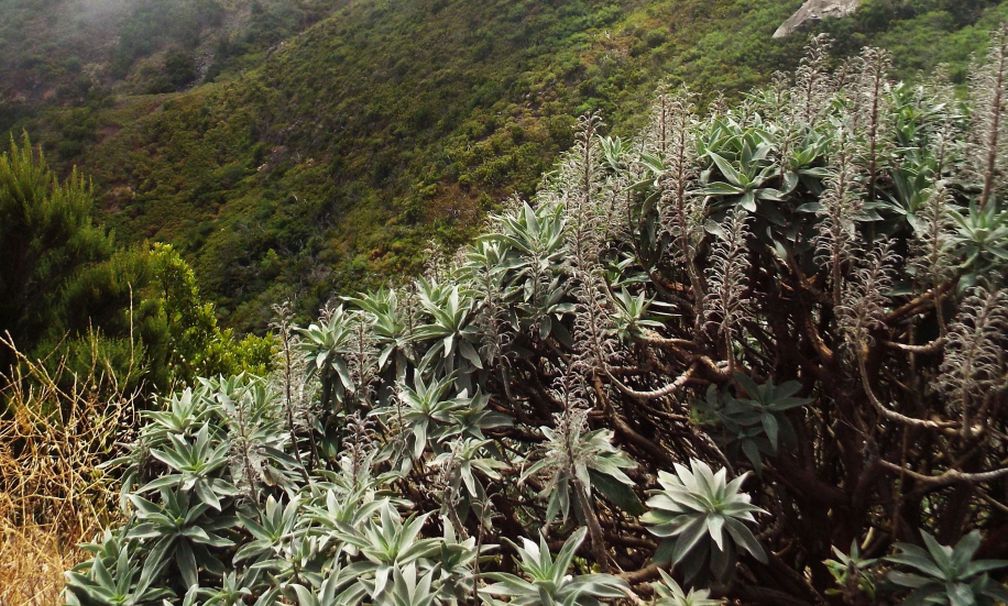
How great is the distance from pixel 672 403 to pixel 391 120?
80.7 ft

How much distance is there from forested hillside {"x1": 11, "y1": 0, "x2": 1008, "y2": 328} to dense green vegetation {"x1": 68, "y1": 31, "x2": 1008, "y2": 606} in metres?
13.2

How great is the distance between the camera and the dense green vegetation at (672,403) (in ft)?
3.96

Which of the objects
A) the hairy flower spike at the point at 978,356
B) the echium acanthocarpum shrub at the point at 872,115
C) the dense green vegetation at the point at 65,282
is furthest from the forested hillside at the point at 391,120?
the hairy flower spike at the point at 978,356

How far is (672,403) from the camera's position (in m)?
1.71

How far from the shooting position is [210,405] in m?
1.86

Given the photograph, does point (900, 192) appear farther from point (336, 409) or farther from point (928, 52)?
point (928, 52)

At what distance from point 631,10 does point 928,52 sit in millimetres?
12347

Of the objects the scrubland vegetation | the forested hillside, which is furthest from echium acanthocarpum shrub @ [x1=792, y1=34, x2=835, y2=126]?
the forested hillside

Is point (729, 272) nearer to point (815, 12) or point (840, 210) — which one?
point (840, 210)

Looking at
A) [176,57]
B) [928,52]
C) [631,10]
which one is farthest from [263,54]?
[928,52]

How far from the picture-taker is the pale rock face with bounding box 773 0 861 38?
16.5m

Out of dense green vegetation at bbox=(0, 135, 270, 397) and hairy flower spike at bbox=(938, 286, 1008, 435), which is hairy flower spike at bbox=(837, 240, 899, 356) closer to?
hairy flower spike at bbox=(938, 286, 1008, 435)

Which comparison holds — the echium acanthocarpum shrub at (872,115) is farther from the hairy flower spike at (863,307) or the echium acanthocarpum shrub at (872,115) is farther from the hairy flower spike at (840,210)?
the hairy flower spike at (863,307)

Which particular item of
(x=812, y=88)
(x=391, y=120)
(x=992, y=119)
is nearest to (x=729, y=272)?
(x=992, y=119)
